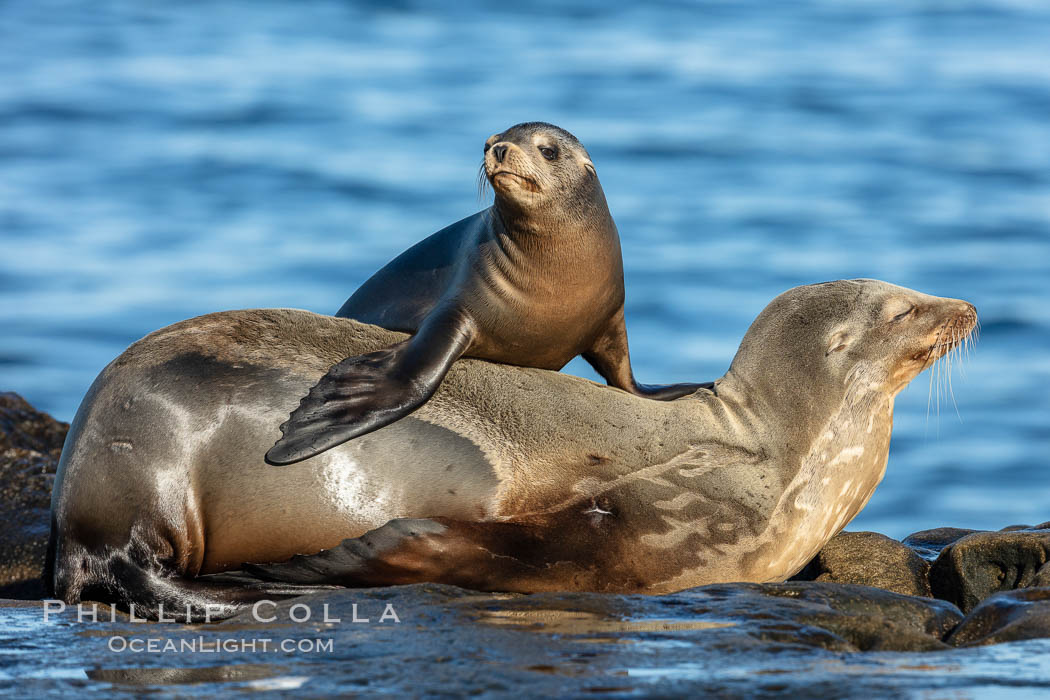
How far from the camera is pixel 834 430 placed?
527 cm

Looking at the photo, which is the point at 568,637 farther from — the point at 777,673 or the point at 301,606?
the point at 301,606

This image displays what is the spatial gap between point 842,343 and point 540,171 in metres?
1.67

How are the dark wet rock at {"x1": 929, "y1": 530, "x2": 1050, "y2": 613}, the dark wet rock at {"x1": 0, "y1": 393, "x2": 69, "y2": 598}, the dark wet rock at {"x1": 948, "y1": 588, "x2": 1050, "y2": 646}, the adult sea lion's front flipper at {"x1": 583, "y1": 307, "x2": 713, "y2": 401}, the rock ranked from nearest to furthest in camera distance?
the rock
the dark wet rock at {"x1": 948, "y1": 588, "x2": 1050, "y2": 646}
the dark wet rock at {"x1": 929, "y1": 530, "x2": 1050, "y2": 613}
the dark wet rock at {"x1": 0, "y1": 393, "x2": 69, "y2": 598}
the adult sea lion's front flipper at {"x1": 583, "y1": 307, "x2": 713, "y2": 401}

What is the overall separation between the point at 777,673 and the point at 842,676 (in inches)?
6.6

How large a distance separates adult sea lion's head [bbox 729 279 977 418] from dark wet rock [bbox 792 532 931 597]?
2.26ft

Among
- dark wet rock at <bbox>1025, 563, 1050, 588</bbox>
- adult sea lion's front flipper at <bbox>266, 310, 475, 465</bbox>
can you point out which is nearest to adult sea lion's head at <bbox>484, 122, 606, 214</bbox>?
adult sea lion's front flipper at <bbox>266, 310, 475, 465</bbox>

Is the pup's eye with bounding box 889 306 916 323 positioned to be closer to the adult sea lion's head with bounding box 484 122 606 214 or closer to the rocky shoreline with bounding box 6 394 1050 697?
the rocky shoreline with bounding box 6 394 1050 697

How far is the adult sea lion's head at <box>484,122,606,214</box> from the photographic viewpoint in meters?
6.15

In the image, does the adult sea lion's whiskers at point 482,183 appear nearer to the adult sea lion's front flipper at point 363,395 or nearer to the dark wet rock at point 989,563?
the adult sea lion's front flipper at point 363,395

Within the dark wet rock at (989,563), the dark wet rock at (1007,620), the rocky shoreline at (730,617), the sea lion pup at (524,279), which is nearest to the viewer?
the rocky shoreline at (730,617)

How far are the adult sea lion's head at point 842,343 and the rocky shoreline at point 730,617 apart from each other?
78 cm

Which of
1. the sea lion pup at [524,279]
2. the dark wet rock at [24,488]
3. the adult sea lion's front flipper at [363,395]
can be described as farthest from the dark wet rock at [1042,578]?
the dark wet rock at [24,488]

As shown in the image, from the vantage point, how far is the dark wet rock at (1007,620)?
4.11 metres

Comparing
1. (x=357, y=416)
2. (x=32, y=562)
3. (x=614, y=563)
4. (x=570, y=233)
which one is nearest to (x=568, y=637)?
(x=614, y=563)
